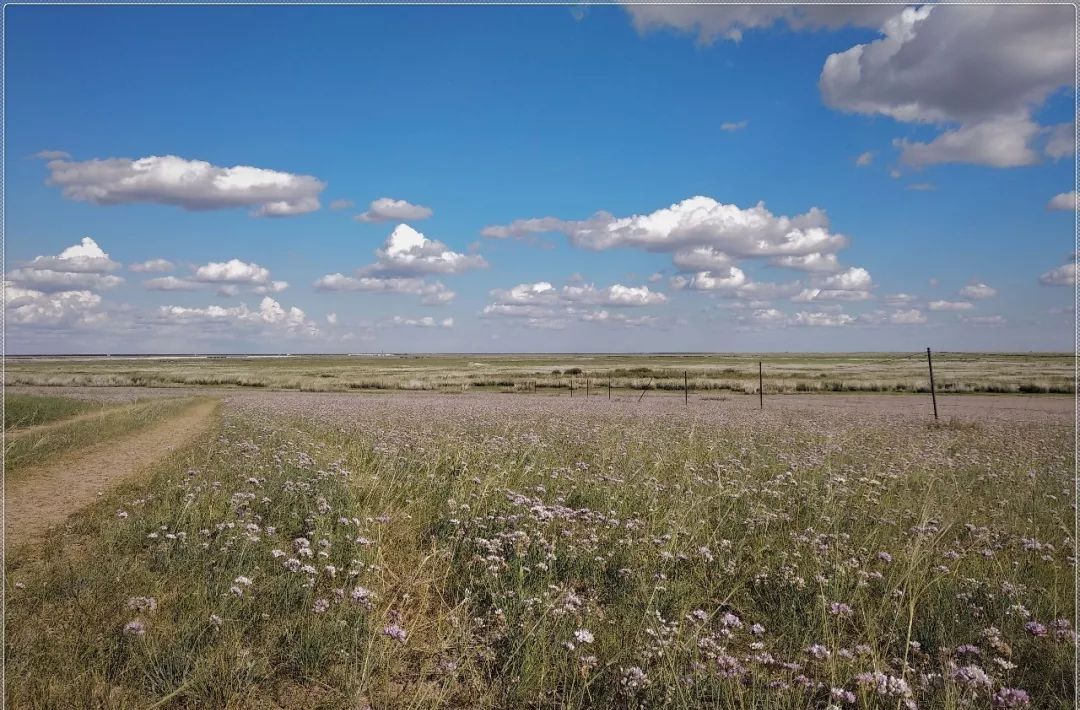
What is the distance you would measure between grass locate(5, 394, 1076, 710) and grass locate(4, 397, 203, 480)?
4876mm

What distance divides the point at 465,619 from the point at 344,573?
1.34m

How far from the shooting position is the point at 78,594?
15.0ft

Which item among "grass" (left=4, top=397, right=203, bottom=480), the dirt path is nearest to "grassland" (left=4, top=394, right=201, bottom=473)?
"grass" (left=4, top=397, right=203, bottom=480)

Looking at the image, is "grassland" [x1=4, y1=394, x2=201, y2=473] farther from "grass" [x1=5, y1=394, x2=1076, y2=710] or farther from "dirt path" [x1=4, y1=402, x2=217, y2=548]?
"grass" [x1=5, y1=394, x2=1076, y2=710]

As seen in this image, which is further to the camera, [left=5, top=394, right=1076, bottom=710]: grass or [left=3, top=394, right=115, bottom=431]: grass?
[left=3, top=394, right=115, bottom=431]: grass

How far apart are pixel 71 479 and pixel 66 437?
226 inches

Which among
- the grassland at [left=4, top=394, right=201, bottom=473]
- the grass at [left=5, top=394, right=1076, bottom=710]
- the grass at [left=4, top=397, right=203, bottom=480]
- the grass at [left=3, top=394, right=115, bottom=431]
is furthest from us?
the grass at [left=3, top=394, right=115, bottom=431]

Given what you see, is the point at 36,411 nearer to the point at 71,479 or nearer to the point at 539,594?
the point at 71,479

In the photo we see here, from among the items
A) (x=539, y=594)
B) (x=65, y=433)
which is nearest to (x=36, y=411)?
(x=65, y=433)

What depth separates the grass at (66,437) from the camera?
11266mm

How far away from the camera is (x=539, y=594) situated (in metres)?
4.55

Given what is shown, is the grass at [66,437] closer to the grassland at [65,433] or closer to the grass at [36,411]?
the grassland at [65,433]

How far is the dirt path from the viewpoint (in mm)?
6973

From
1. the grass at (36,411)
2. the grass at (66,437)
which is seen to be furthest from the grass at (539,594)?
the grass at (36,411)
